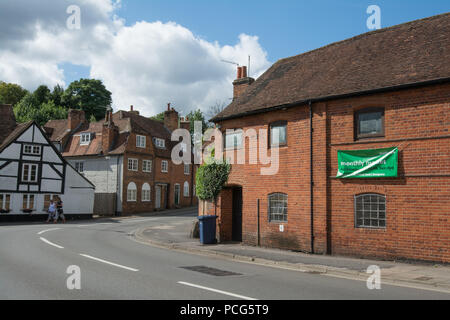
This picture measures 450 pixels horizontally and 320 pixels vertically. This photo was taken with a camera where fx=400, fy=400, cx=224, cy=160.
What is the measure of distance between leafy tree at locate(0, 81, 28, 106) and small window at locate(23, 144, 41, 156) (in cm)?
4004

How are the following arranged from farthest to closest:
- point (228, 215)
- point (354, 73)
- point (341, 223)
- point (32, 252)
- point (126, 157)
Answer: point (126, 157), point (228, 215), point (354, 73), point (341, 223), point (32, 252)

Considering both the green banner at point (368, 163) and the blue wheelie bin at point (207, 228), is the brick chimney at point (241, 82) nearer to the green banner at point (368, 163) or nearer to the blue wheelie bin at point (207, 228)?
the blue wheelie bin at point (207, 228)

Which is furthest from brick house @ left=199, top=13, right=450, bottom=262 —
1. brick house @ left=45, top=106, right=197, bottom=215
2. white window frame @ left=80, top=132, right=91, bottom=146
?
white window frame @ left=80, top=132, right=91, bottom=146

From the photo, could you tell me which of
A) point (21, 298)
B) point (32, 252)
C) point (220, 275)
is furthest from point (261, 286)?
point (32, 252)

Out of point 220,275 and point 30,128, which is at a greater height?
point 30,128

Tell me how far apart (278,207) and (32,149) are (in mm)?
25131

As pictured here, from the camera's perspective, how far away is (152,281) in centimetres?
879

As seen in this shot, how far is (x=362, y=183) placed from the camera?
14.0 m

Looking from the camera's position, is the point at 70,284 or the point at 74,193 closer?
the point at 70,284

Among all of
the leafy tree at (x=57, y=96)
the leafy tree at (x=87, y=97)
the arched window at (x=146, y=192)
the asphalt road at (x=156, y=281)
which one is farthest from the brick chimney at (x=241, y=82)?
the leafy tree at (x=57, y=96)

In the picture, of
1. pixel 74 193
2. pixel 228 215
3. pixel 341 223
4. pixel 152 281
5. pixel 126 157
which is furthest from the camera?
pixel 126 157

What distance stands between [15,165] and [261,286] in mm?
29444

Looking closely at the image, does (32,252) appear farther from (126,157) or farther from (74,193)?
(126,157)

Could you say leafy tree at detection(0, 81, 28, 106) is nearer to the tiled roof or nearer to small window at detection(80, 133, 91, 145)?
small window at detection(80, 133, 91, 145)
